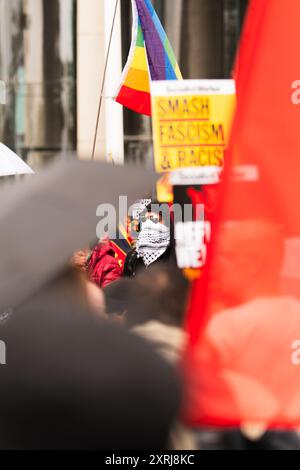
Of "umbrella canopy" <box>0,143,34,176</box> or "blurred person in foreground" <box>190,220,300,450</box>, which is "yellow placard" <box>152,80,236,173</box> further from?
"blurred person in foreground" <box>190,220,300,450</box>

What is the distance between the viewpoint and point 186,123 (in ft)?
17.9

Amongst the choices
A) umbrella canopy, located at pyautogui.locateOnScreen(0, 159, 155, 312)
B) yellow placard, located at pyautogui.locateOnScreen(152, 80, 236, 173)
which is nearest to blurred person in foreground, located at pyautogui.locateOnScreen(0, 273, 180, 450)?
umbrella canopy, located at pyautogui.locateOnScreen(0, 159, 155, 312)

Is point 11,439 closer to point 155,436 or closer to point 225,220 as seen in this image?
point 155,436

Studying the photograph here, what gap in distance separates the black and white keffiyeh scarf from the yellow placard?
1.46 ft

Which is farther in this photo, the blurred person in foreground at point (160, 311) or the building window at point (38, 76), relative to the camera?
→ the building window at point (38, 76)

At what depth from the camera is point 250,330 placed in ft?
6.56

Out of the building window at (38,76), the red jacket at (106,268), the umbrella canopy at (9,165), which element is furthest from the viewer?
the building window at (38,76)

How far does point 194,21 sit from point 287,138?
1221 centimetres

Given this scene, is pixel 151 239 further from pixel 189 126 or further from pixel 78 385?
pixel 78 385

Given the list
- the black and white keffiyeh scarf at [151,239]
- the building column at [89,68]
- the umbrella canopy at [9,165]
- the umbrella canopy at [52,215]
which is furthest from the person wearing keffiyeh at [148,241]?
the building column at [89,68]

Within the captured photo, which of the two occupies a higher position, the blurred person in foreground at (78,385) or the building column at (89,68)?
the building column at (89,68)

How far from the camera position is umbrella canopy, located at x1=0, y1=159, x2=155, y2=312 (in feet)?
4.67

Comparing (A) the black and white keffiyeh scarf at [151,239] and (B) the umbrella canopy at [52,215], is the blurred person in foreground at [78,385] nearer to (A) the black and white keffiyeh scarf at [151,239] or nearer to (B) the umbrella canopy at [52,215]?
(B) the umbrella canopy at [52,215]

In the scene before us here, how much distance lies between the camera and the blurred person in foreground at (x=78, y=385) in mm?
1343
